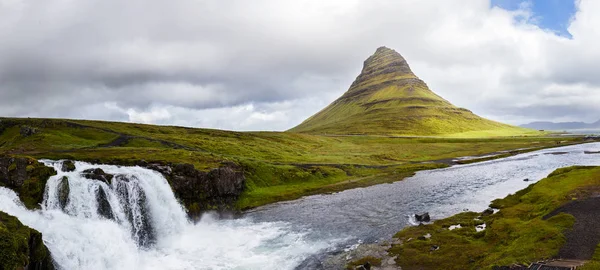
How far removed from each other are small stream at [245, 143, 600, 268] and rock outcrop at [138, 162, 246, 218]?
24.4ft

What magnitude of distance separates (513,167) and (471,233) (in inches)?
3030

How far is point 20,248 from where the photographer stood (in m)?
26.8

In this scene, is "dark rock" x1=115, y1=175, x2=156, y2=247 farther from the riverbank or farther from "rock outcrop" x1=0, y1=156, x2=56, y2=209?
the riverbank

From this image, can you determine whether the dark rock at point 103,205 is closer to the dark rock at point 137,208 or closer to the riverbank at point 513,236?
the dark rock at point 137,208

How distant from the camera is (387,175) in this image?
4092 inches

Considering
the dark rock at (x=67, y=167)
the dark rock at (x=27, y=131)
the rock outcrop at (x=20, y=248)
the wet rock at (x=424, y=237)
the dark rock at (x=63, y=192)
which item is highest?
the dark rock at (x=27, y=131)

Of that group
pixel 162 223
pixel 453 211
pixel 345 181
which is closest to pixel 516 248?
pixel 453 211

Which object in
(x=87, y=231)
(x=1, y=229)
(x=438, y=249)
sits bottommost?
(x=438, y=249)

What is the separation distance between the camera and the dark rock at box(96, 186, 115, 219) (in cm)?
4569

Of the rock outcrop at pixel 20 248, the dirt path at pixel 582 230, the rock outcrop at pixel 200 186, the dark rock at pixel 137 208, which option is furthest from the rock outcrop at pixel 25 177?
the dirt path at pixel 582 230

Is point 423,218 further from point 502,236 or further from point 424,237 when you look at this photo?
point 502,236

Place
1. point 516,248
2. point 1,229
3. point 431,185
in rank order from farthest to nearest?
1. point 431,185
2. point 516,248
3. point 1,229

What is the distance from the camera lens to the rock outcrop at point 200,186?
63.9 metres

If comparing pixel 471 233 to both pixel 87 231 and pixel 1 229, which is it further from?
pixel 1 229
